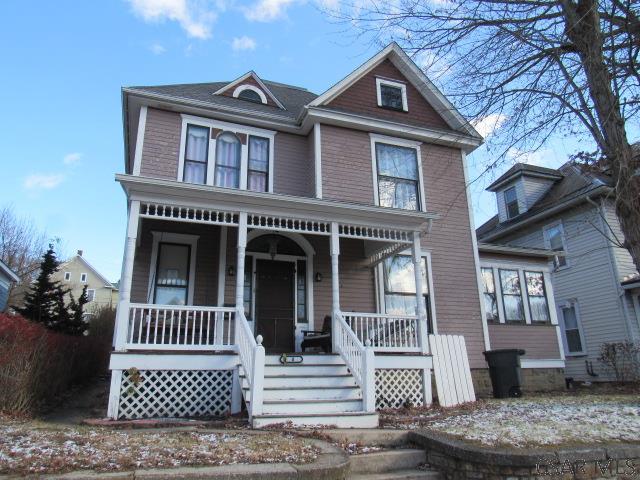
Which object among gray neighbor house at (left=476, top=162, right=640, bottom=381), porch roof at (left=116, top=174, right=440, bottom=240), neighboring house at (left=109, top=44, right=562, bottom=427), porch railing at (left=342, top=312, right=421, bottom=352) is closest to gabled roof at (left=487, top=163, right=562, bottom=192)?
gray neighbor house at (left=476, top=162, right=640, bottom=381)

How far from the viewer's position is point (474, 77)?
6.99 m

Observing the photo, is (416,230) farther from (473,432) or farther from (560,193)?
(560,193)

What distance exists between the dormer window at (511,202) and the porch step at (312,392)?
44.7 ft

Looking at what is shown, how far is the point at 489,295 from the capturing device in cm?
1216

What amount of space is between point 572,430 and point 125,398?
6097mm

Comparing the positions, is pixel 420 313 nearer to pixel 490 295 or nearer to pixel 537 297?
pixel 490 295

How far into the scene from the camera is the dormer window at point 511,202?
60.3 ft

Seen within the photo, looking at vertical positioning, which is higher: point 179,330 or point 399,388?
point 179,330

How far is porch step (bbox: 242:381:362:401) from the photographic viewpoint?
679cm

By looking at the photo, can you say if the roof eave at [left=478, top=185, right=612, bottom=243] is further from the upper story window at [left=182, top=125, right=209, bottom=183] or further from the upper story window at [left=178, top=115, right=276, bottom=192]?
the upper story window at [left=182, top=125, right=209, bottom=183]

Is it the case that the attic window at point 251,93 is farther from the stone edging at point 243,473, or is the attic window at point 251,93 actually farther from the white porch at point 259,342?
the stone edging at point 243,473

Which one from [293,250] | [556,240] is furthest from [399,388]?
[556,240]

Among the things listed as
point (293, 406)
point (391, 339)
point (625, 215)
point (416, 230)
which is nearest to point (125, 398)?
point (293, 406)

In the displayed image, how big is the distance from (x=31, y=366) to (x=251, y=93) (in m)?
7.69
